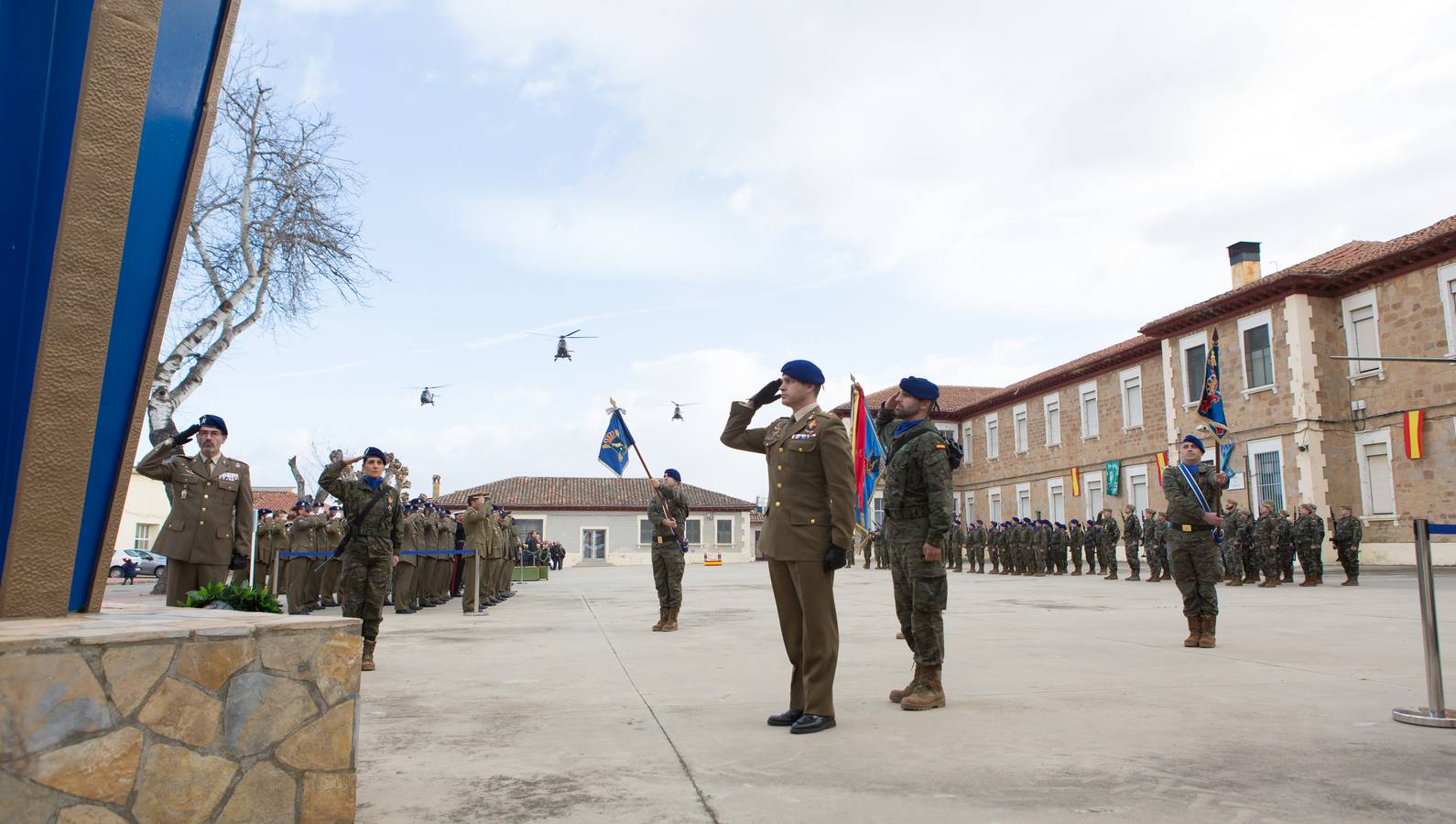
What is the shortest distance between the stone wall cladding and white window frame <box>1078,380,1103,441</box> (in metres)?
33.5

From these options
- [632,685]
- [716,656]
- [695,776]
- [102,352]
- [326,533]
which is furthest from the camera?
[326,533]

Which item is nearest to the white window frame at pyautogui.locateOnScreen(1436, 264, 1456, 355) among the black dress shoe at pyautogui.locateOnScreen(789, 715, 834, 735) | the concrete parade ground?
the concrete parade ground

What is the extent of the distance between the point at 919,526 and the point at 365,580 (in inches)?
168

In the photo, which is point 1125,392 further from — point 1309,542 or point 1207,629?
point 1207,629

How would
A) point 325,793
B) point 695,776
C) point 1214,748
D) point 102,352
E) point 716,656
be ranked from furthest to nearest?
point 716,656
point 1214,748
point 695,776
point 102,352
point 325,793

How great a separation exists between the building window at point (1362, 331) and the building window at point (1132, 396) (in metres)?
7.73

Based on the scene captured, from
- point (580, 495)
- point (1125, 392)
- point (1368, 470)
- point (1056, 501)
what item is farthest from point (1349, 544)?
point (580, 495)

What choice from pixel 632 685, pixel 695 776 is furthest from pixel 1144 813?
pixel 632 685

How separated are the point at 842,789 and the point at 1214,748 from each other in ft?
5.47

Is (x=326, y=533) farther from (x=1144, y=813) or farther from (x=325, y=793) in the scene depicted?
(x=1144, y=813)

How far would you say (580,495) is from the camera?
5681 centimetres

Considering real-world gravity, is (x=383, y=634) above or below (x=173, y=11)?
below

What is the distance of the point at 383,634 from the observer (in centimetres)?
955

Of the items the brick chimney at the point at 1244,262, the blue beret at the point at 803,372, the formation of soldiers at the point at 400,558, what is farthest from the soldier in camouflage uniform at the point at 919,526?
the brick chimney at the point at 1244,262
